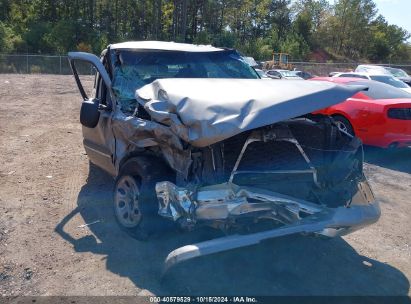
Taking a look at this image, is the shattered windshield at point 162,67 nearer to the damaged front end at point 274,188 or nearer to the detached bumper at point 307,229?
the damaged front end at point 274,188

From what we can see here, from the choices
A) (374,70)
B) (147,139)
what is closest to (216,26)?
(374,70)

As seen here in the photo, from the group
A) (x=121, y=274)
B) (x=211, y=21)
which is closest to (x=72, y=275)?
(x=121, y=274)

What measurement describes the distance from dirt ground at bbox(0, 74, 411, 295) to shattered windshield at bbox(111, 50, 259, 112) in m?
1.53

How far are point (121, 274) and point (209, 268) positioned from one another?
79 cm

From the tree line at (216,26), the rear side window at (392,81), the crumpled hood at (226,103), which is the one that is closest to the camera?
the crumpled hood at (226,103)

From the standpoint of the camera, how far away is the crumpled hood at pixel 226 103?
349 centimetres

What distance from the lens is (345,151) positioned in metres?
4.31

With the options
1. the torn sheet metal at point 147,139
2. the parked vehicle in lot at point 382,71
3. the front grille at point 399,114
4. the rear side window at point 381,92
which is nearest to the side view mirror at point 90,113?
the torn sheet metal at point 147,139

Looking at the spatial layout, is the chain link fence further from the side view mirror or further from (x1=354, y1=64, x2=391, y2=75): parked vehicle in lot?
the side view mirror

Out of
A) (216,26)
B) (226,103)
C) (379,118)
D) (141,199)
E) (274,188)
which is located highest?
(216,26)

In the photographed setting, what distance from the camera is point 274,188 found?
3994mm

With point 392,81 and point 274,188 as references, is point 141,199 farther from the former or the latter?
point 392,81

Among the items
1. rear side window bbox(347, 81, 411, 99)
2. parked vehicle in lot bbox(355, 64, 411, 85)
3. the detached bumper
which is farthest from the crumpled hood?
parked vehicle in lot bbox(355, 64, 411, 85)

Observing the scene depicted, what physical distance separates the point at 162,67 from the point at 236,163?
2230mm
